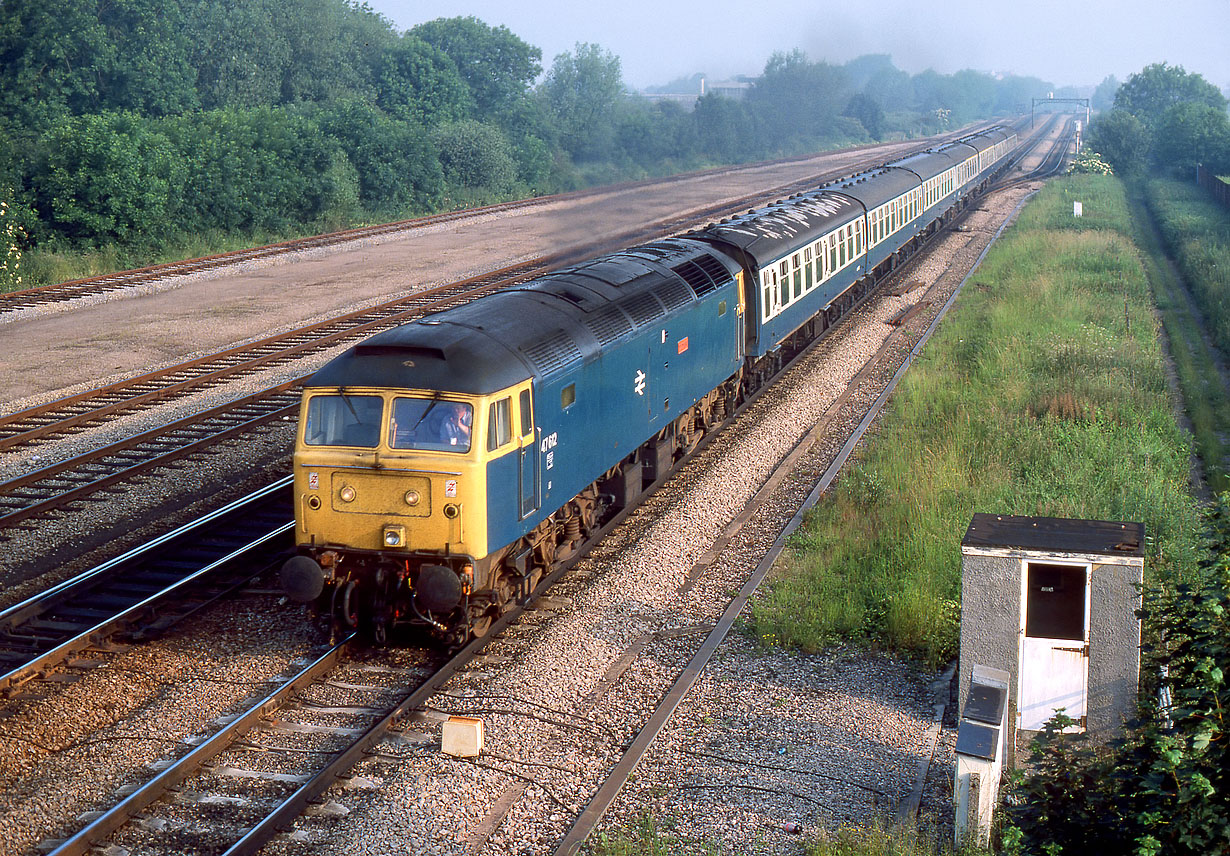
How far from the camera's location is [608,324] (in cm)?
1239

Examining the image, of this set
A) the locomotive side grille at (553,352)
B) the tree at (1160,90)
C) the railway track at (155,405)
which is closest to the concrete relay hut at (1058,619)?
the locomotive side grille at (553,352)

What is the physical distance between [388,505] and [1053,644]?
5.36 meters

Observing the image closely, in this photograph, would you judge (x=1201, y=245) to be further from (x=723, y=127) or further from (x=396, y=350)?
(x=396, y=350)

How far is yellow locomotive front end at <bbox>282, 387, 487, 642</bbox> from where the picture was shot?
31.3 ft

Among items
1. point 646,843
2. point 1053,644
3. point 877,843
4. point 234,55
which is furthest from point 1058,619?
point 234,55

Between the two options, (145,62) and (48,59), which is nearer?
(48,59)

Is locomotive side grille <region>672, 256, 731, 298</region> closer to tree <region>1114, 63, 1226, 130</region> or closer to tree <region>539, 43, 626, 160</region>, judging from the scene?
tree <region>539, 43, 626, 160</region>

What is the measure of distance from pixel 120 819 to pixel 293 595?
2548 mm

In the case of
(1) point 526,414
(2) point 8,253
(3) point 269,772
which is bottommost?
(3) point 269,772

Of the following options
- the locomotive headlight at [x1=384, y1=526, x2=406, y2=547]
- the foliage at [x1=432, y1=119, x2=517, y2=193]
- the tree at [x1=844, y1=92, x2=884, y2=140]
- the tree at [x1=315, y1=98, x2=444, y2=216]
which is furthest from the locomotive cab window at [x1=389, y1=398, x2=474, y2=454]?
the tree at [x1=844, y1=92, x2=884, y2=140]

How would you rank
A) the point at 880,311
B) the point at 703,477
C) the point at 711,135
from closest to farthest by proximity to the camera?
1. the point at 703,477
2. the point at 880,311
3. the point at 711,135

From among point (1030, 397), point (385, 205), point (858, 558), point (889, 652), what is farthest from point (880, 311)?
point (385, 205)

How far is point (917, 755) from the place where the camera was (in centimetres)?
837

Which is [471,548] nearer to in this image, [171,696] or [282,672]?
[282,672]
